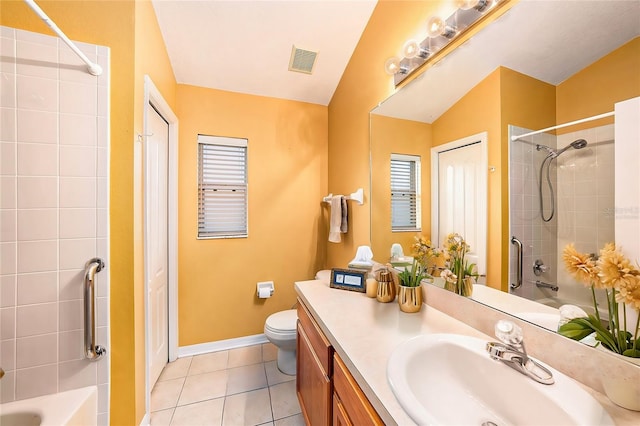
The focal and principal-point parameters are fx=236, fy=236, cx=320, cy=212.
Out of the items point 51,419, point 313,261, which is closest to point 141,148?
point 51,419

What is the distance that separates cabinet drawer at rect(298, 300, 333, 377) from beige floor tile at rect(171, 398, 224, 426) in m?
0.84

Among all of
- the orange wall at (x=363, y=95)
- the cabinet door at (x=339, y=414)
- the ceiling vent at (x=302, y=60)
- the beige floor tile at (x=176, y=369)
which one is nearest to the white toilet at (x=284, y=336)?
the orange wall at (x=363, y=95)

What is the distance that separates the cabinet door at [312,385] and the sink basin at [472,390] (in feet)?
1.33

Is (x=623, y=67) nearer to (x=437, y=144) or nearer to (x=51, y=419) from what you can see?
(x=437, y=144)

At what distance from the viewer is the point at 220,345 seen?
2215 millimetres

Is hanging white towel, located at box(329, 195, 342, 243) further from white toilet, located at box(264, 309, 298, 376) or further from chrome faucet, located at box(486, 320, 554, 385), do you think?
chrome faucet, located at box(486, 320, 554, 385)

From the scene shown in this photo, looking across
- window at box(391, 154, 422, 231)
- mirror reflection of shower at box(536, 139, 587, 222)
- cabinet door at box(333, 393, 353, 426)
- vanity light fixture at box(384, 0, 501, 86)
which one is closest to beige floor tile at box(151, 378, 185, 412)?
cabinet door at box(333, 393, 353, 426)

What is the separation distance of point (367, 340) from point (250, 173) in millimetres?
1862

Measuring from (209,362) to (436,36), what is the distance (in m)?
2.79

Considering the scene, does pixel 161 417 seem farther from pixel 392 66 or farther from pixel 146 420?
pixel 392 66

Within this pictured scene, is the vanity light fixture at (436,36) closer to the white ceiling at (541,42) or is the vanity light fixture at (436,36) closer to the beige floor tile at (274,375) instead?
the white ceiling at (541,42)

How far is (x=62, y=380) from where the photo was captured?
115 cm

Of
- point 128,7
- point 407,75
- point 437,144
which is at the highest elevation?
point 128,7

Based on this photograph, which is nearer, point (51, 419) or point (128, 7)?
point (51, 419)
